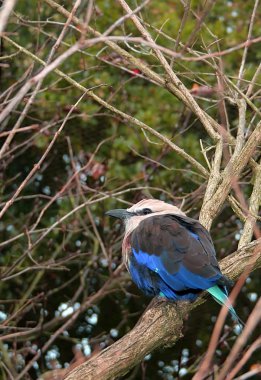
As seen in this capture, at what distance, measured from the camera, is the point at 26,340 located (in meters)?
6.44

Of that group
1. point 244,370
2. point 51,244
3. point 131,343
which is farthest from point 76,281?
point 131,343

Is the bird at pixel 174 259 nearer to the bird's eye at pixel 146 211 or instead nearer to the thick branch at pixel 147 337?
the thick branch at pixel 147 337

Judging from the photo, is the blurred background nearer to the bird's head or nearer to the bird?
the bird's head

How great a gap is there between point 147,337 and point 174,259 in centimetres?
73

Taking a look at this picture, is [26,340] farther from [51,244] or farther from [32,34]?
[32,34]

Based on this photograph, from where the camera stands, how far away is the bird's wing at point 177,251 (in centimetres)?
400

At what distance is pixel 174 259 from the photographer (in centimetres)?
420

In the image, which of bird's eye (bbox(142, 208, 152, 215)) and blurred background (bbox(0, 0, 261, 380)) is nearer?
bird's eye (bbox(142, 208, 152, 215))

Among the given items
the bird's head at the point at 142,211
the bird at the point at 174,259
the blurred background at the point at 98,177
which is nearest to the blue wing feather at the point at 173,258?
the bird at the point at 174,259

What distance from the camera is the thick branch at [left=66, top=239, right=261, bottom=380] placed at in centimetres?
324

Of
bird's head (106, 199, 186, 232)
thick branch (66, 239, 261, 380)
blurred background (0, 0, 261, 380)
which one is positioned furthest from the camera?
blurred background (0, 0, 261, 380)

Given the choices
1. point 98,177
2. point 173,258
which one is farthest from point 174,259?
point 98,177

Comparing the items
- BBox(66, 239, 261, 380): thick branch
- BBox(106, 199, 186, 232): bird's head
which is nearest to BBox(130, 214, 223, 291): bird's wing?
BBox(66, 239, 261, 380): thick branch

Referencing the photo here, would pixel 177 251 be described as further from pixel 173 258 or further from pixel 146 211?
pixel 146 211
